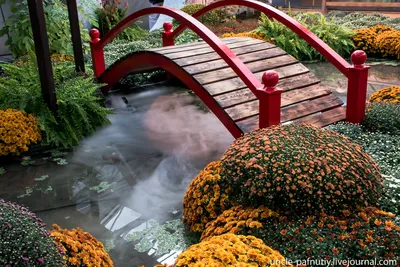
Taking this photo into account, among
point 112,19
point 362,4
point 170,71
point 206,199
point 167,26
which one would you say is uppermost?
point 167,26

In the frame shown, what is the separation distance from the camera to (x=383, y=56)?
1007 cm

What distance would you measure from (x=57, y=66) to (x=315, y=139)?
→ 4.59 meters

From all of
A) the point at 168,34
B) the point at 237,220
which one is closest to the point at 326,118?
the point at 237,220

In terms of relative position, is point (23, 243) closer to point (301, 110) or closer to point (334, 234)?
point (334, 234)

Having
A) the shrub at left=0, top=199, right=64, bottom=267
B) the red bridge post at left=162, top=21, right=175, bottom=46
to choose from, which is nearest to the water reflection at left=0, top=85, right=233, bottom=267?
the shrub at left=0, top=199, right=64, bottom=267

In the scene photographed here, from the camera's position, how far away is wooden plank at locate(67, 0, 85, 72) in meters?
6.71

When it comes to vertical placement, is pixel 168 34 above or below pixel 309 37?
below

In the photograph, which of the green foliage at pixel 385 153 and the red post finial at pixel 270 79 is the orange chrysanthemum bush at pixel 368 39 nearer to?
the green foliage at pixel 385 153

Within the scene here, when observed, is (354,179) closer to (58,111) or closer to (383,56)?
(58,111)

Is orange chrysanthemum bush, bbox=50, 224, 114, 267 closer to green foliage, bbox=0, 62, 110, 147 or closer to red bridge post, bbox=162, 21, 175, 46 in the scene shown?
green foliage, bbox=0, 62, 110, 147

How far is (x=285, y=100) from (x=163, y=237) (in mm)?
2210

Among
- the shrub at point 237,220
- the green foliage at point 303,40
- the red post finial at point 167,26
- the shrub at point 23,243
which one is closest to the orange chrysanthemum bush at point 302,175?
the shrub at point 237,220

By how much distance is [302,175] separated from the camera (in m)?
2.86

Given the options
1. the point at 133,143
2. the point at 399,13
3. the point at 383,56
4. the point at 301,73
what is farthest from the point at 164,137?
the point at 399,13
